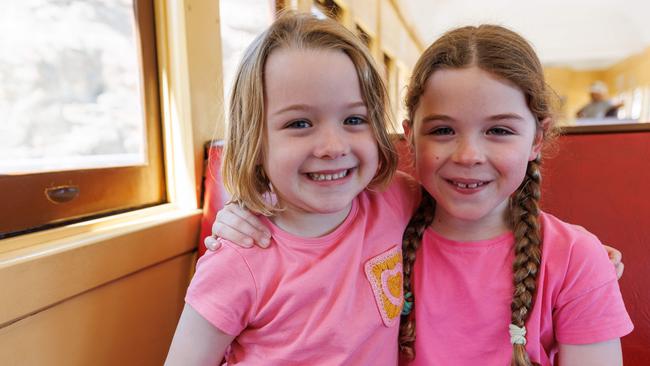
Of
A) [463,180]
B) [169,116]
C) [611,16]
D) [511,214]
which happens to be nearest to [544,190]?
[511,214]

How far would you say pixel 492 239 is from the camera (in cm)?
91

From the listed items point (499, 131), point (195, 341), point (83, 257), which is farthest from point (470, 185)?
point (83, 257)

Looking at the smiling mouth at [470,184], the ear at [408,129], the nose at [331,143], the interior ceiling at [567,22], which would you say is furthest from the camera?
the interior ceiling at [567,22]

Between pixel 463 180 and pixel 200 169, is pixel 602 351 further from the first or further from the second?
pixel 200 169

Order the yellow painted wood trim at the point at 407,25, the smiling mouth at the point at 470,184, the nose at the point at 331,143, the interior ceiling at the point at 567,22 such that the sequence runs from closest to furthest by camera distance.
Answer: the nose at the point at 331,143
the smiling mouth at the point at 470,184
the yellow painted wood trim at the point at 407,25
the interior ceiling at the point at 567,22

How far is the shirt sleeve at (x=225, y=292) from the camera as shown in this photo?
2.50 ft

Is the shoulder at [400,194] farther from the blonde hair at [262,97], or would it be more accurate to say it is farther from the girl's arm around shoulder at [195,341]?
the girl's arm around shoulder at [195,341]

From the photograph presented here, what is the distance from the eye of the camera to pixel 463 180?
84 cm

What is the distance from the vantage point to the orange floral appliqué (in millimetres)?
855

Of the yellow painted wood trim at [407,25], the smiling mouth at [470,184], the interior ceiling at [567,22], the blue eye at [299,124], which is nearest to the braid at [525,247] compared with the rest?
the smiling mouth at [470,184]

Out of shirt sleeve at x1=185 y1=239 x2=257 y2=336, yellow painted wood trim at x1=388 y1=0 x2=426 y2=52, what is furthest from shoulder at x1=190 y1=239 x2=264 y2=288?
yellow painted wood trim at x1=388 y1=0 x2=426 y2=52

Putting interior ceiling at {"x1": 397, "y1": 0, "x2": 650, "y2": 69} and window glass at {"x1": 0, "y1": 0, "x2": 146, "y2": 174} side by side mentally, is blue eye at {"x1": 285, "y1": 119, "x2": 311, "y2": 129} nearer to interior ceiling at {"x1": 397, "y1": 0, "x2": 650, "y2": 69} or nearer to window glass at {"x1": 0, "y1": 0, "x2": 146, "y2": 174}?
window glass at {"x1": 0, "y1": 0, "x2": 146, "y2": 174}

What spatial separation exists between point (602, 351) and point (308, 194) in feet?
2.01

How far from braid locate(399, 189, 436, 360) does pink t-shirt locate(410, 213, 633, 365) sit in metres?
0.02
